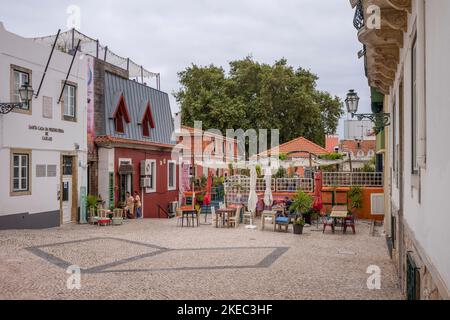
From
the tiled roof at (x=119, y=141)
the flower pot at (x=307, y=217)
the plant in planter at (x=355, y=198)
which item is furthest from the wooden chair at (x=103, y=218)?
the plant in planter at (x=355, y=198)

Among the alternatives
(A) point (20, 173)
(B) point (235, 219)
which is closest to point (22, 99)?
(A) point (20, 173)

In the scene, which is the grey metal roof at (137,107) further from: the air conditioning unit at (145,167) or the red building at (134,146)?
the air conditioning unit at (145,167)

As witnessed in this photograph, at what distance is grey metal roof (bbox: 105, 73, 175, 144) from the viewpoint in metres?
22.4

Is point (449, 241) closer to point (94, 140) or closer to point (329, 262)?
point (329, 262)

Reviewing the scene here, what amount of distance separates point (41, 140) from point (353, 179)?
13.3 m

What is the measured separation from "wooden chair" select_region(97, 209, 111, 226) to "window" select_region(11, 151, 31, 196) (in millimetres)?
3293

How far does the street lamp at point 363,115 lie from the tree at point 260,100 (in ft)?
95.0

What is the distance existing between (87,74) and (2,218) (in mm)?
7591

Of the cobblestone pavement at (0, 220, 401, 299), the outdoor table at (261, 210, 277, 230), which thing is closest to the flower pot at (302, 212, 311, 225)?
the outdoor table at (261, 210, 277, 230)

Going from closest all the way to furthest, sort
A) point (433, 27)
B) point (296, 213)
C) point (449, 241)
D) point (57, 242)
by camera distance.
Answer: point (449, 241) < point (433, 27) < point (57, 242) < point (296, 213)

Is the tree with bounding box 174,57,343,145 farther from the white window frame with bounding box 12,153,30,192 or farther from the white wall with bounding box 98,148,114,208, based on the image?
the white window frame with bounding box 12,153,30,192

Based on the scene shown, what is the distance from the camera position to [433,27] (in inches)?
156

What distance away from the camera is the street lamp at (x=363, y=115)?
12016mm

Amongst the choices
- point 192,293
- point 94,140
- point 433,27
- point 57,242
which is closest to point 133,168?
point 94,140
